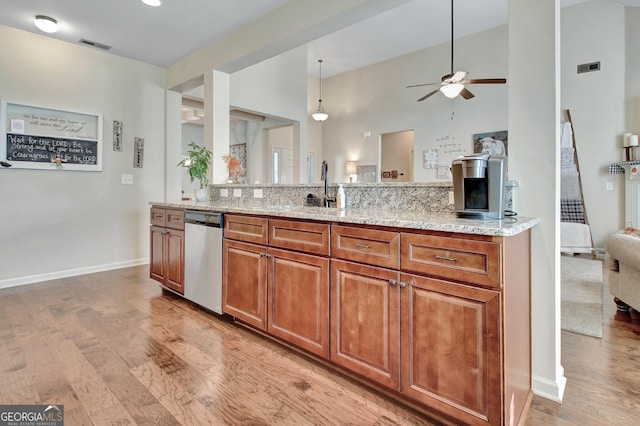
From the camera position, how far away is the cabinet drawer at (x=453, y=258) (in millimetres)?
1264

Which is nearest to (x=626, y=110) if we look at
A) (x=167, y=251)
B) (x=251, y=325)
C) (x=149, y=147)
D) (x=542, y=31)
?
(x=542, y=31)

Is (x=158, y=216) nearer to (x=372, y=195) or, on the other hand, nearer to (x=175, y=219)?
(x=175, y=219)

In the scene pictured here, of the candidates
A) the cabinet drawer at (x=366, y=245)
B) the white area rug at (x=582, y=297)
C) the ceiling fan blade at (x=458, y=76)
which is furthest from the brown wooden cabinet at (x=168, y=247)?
the ceiling fan blade at (x=458, y=76)

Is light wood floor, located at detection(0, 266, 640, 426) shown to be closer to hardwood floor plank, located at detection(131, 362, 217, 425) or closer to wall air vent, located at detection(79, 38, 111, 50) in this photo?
hardwood floor plank, located at detection(131, 362, 217, 425)

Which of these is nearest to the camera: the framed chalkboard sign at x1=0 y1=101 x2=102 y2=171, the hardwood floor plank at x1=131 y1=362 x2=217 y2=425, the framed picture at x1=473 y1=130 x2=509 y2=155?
the hardwood floor plank at x1=131 y1=362 x2=217 y2=425

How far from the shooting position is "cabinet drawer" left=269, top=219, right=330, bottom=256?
1823mm

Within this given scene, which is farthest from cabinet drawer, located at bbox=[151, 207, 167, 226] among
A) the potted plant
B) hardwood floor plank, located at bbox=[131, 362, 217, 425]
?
hardwood floor plank, located at bbox=[131, 362, 217, 425]

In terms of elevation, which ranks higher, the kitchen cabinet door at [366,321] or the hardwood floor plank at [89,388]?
the kitchen cabinet door at [366,321]

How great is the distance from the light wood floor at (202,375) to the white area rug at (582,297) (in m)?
0.11

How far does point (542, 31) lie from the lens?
1.65 metres

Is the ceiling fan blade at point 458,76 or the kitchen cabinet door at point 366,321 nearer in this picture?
the kitchen cabinet door at point 366,321

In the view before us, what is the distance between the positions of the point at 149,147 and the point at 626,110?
716cm

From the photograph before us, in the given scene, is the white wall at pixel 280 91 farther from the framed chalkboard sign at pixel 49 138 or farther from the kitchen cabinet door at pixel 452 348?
the kitchen cabinet door at pixel 452 348

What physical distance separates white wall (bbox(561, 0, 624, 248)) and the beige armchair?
124 inches
